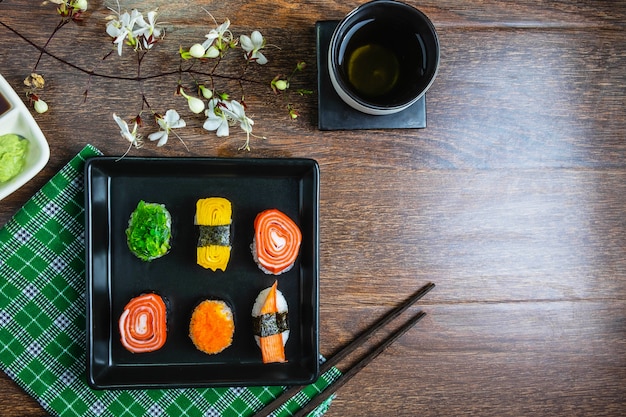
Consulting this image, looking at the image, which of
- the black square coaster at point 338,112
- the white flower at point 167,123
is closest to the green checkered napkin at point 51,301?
the white flower at point 167,123

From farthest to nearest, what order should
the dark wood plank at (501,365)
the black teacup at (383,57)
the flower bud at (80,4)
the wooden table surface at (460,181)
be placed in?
the dark wood plank at (501,365) < the wooden table surface at (460,181) < the flower bud at (80,4) < the black teacup at (383,57)

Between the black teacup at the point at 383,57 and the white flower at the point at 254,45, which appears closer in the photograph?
the black teacup at the point at 383,57

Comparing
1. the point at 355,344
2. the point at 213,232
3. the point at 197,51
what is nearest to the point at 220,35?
the point at 197,51

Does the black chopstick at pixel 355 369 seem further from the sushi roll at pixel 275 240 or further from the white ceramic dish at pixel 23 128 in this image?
the white ceramic dish at pixel 23 128

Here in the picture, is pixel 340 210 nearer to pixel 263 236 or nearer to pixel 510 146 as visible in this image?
pixel 263 236

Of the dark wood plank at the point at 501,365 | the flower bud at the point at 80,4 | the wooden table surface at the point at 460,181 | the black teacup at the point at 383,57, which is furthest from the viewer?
the dark wood plank at the point at 501,365

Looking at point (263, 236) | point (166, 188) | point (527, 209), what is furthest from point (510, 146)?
point (166, 188)

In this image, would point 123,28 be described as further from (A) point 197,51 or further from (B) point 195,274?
(B) point 195,274
